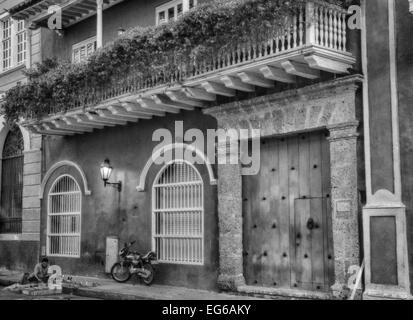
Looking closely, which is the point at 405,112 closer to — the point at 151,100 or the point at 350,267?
the point at 350,267

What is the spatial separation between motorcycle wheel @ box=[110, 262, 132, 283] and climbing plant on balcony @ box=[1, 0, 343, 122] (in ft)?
13.0

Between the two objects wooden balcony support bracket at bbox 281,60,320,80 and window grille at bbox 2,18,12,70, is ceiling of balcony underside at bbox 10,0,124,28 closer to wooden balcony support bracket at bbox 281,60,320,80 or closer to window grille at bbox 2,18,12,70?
window grille at bbox 2,18,12,70

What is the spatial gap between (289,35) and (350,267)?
3.99m

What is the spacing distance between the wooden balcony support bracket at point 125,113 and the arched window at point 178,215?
1396 mm

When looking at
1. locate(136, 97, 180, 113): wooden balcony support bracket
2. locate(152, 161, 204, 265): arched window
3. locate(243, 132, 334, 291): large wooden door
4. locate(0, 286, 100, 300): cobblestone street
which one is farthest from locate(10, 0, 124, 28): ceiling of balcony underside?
locate(0, 286, 100, 300): cobblestone street

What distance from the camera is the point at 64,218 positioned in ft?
59.1

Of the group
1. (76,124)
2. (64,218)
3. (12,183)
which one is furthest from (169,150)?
(12,183)

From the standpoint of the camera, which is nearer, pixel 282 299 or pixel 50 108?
pixel 282 299

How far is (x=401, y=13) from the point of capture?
10.6 m

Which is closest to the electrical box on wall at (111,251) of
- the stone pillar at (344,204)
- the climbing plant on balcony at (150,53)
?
the climbing plant on balcony at (150,53)

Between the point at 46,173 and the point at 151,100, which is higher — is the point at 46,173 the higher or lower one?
the lower one

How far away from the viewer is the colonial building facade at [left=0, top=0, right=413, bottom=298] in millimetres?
10656

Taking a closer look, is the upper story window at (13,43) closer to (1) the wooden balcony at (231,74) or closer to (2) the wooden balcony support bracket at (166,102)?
(1) the wooden balcony at (231,74)
